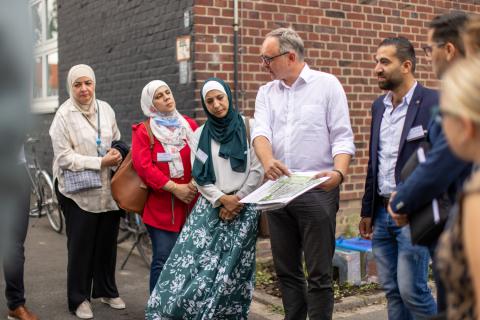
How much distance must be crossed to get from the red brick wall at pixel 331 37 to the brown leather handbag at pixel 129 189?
1588 millimetres

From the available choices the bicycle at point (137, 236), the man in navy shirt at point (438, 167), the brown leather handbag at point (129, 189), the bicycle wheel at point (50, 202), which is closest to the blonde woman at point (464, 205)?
the man in navy shirt at point (438, 167)

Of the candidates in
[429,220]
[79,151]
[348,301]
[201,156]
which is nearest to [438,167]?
[429,220]

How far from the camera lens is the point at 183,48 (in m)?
6.07

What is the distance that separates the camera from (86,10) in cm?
831

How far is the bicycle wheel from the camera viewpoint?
8297 millimetres

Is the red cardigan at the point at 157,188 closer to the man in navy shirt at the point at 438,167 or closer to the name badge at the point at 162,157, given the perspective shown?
the name badge at the point at 162,157

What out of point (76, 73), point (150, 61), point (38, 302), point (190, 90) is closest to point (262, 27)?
point (190, 90)

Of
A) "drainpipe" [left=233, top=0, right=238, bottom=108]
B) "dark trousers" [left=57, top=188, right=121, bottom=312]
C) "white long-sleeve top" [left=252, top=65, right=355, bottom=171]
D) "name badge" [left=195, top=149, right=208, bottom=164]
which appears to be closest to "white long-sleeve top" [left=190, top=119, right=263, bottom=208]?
"name badge" [left=195, top=149, right=208, bottom=164]

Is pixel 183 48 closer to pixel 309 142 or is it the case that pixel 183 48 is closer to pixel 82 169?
pixel 82 169

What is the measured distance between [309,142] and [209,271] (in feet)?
3.87

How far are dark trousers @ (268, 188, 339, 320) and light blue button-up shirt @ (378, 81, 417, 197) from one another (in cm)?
42

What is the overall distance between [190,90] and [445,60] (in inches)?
141

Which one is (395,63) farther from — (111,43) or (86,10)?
(86,10)

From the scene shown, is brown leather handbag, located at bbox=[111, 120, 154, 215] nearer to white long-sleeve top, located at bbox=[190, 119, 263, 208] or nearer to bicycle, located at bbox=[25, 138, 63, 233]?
white long-sleeve top, located at bbox=[190, 119, 263, 208]
